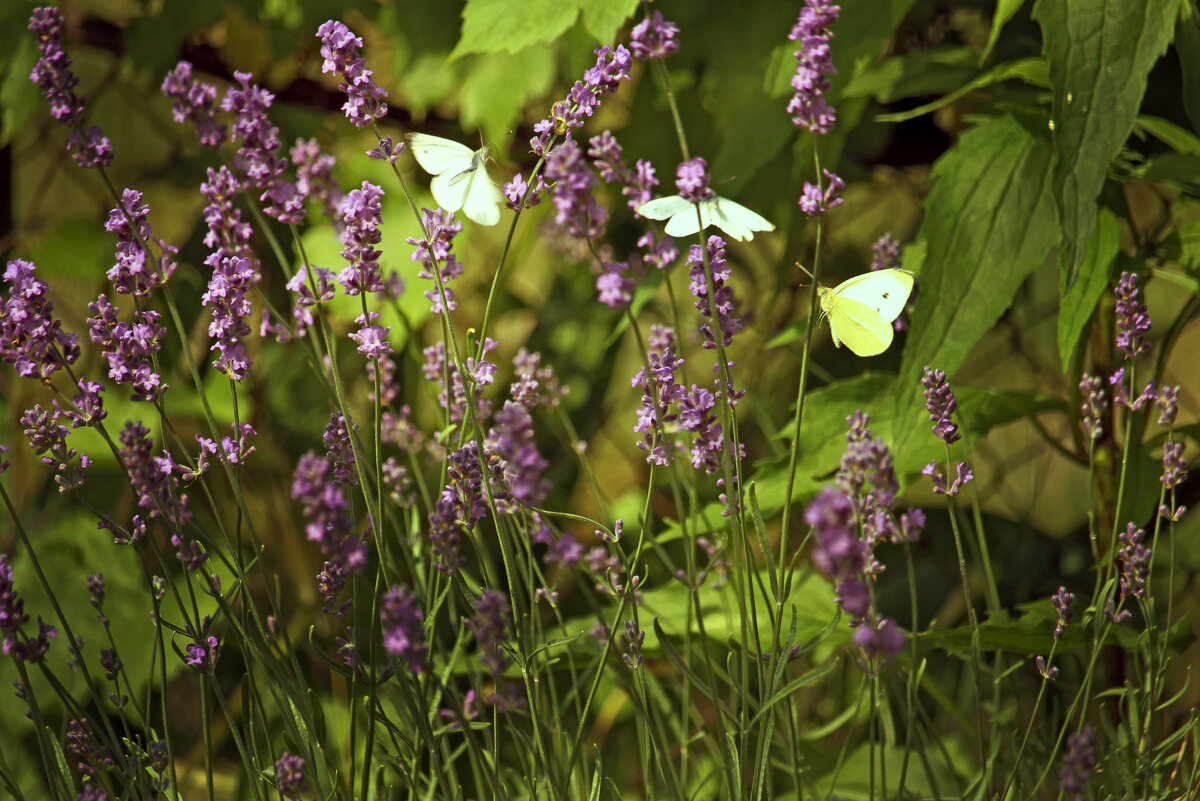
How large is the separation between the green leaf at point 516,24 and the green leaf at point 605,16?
0.01 meters

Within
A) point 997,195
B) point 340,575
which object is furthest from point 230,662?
point 997,195

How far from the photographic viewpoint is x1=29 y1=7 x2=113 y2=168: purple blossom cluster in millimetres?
500

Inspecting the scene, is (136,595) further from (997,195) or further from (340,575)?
(997,195)

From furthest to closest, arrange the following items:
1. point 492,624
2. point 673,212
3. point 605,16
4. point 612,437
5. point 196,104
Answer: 1. point 612,437
2. point 605,16
3. point 196,104
4. point 673,212
5. point 492,624

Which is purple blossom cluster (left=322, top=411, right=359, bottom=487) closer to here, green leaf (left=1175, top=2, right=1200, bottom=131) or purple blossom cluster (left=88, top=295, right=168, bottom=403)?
purple blossom cluster (left=88, top=295, right=168, bottom=403)

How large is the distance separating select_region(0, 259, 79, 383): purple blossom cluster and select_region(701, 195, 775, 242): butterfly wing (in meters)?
0.33

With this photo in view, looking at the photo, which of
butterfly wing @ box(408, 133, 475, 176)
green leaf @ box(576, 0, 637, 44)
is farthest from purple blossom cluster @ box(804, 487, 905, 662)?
green leaf @ box(576, 0, 637, 44)

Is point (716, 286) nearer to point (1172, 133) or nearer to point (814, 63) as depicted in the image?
point (814, 63)

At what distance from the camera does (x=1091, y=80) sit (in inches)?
22.3

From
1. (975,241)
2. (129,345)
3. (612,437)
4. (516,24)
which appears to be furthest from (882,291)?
(612,437)

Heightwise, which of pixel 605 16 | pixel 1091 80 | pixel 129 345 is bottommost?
pixel 129 345

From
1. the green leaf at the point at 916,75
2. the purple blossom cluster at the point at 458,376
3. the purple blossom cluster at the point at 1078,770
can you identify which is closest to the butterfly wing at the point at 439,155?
the purple blossom cluster at the point at 458,376

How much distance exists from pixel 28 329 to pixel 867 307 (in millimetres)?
452

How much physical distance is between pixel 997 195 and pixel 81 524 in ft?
3.47
